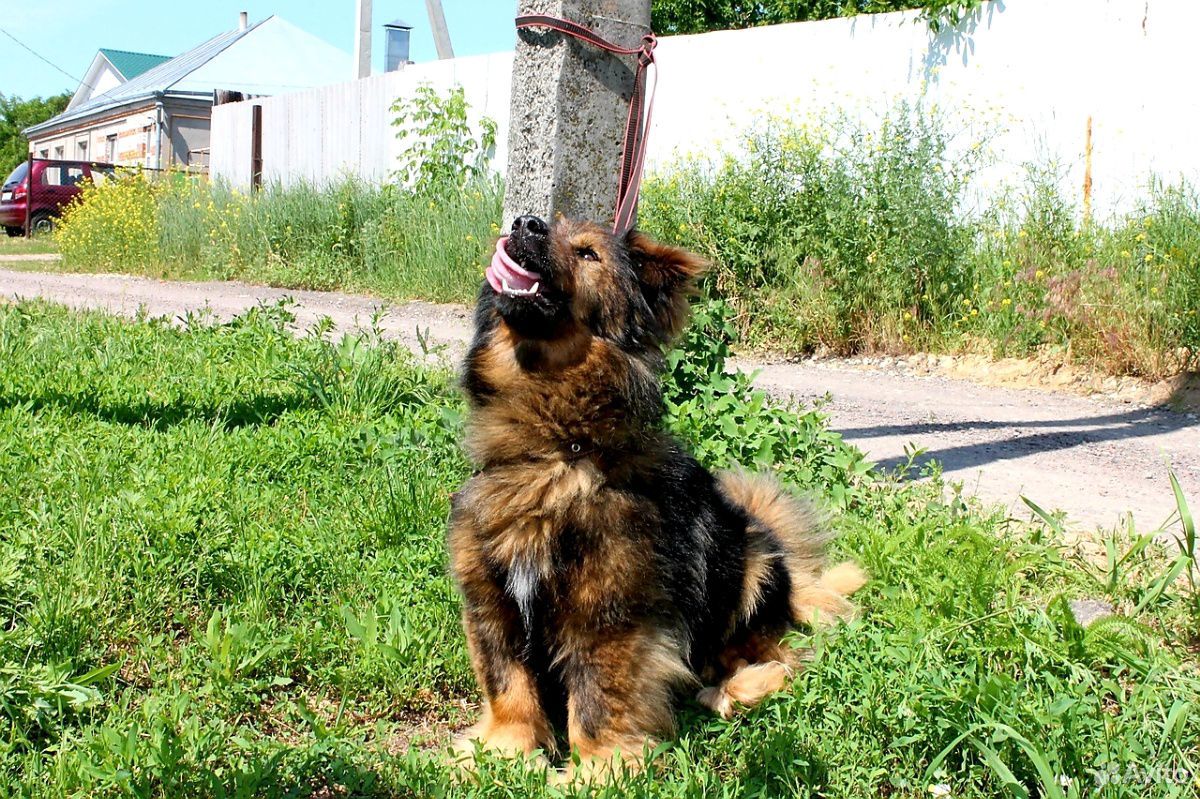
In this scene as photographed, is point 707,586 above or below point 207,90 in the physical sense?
below

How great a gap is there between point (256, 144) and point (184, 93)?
17.9m

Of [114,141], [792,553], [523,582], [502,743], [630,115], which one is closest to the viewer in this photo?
[523,582]

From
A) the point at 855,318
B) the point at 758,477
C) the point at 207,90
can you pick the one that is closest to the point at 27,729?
the point at 758,477

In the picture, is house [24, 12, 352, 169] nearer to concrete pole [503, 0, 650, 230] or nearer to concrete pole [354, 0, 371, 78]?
concrete pole [354, 0, 371, 78]

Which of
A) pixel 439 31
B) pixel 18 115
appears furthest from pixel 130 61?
pixel 439 31

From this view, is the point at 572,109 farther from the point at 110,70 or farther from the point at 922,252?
the point at 110,70

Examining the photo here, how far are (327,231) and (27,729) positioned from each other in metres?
12.9

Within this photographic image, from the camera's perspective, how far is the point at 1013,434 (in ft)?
22.0

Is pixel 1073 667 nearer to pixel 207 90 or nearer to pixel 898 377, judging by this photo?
pixel 898 377

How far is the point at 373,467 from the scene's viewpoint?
4867mm

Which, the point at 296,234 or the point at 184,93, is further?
the point at 184,93

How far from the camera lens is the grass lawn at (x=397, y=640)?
286cm

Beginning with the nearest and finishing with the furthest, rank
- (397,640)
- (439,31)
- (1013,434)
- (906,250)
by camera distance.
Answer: (397,640) < (1013,434) < (906,250) < (439,31)

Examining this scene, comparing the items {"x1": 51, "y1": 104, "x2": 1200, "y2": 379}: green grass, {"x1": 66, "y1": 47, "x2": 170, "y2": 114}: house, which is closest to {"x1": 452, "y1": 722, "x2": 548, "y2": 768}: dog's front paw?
{"x1": 51, "y1": 104, "x2": 1200, "y2": 379}: green grass
